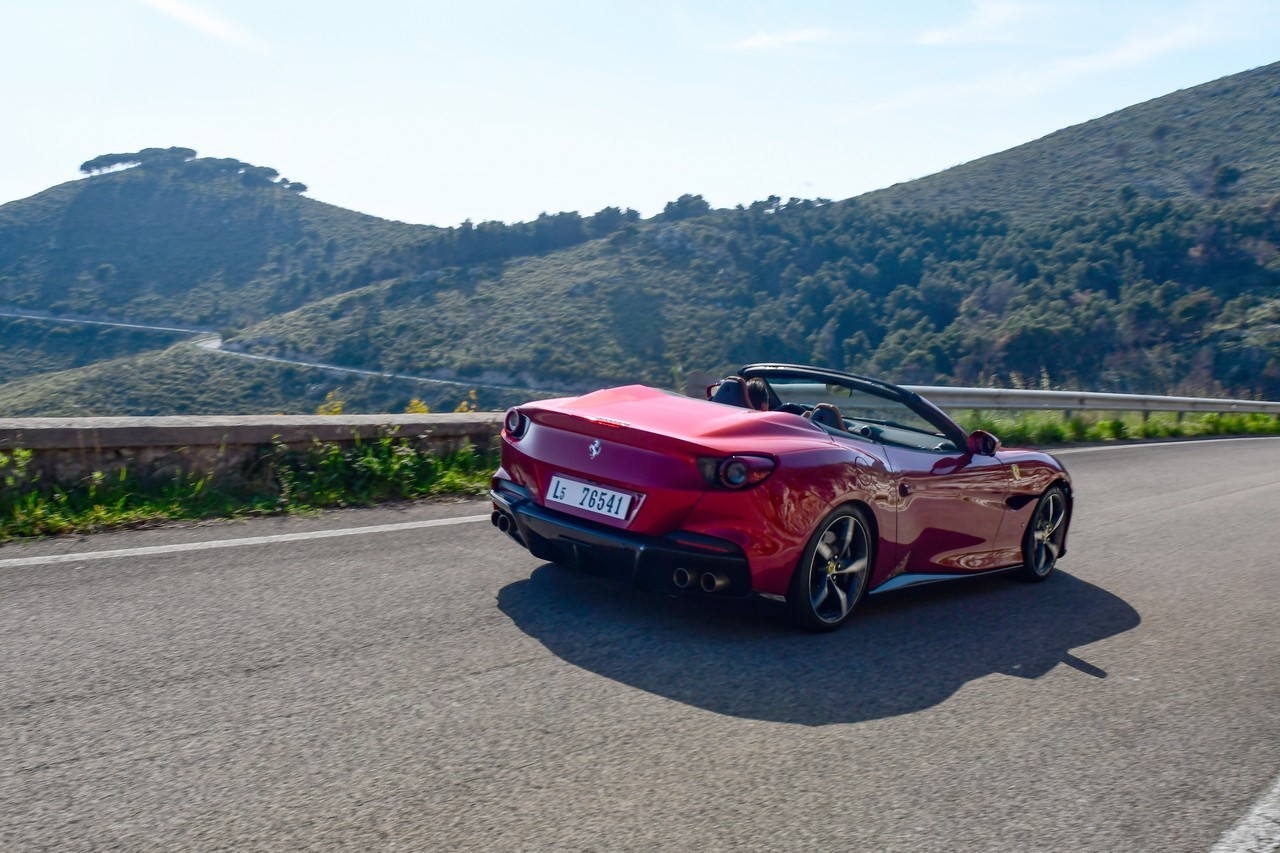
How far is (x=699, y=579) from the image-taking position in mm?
4562

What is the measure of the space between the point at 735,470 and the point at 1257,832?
2190mm

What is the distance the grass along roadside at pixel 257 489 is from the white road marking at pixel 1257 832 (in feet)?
→ 17.5

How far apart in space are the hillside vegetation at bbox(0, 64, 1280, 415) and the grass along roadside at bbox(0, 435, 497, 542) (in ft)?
38.4

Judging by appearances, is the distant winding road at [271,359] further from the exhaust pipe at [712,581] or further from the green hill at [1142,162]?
the green hill at [1142,162]

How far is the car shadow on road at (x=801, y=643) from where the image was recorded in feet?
13.5

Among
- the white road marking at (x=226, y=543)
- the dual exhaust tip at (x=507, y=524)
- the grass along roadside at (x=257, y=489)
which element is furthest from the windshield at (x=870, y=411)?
the grass along roadside at (x=257, y=489)

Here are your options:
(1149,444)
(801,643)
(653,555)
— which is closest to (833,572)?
(801,643)

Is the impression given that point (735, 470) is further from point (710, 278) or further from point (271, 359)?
point (710, 278)

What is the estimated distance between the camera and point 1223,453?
16531 millimetres

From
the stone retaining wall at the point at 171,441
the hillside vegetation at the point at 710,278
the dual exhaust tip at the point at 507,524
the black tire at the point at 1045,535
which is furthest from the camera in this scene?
the hillside vegetation at the point at 710,278

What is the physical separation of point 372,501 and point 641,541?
3276 millimetres

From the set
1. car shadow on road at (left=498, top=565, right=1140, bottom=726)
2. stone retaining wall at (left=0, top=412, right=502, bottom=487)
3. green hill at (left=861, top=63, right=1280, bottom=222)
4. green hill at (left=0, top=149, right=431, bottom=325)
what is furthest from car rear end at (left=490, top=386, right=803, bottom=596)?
green hill at (left=861, top=63, right=1280, bottom=222)

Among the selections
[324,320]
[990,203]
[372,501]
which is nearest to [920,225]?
[990,203]

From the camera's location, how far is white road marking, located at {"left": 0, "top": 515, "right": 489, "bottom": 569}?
5.32 m
